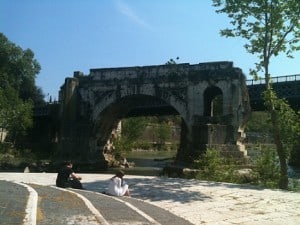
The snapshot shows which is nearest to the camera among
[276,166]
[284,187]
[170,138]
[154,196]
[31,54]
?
[154,196]

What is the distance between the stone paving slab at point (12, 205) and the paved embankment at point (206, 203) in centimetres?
167

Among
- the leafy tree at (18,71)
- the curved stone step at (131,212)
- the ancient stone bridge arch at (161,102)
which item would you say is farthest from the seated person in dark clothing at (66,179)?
the leafy tree at (18,71)

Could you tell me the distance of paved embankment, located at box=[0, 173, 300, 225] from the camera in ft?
35.7

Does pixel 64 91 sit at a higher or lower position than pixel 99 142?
higher

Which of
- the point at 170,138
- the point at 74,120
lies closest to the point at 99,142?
the point at 74,120

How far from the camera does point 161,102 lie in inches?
1757

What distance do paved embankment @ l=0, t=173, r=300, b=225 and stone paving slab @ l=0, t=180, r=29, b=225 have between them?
167cm

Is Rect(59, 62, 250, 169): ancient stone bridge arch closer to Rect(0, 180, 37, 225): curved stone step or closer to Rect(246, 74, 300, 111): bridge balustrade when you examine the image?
Rect(246, 74, 300, 111): bridge balustrade

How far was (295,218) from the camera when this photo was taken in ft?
36.9

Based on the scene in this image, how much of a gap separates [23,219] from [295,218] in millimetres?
6418

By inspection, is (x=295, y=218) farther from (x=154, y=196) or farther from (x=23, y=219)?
(x=23, y=219)

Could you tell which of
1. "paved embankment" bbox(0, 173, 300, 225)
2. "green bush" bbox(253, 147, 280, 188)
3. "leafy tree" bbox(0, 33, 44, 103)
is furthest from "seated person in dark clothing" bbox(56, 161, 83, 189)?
"leafy tree" bbox(0, 33, 44, 103)

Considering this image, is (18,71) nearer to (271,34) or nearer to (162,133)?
(162,133)

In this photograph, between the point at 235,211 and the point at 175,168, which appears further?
the point at 175,168
